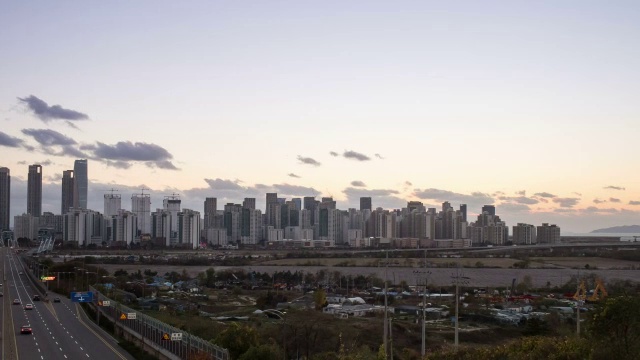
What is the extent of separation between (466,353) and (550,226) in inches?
6514

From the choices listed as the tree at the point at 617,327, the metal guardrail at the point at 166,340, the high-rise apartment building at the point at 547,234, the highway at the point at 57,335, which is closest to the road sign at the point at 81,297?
the metal guardrail at the point at 166,340

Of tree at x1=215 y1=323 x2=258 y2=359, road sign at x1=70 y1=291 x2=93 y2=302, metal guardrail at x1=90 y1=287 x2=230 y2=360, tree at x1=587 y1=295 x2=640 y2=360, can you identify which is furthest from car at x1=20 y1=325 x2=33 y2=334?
tree at x1=587 y1=295 x2=640 y2=360

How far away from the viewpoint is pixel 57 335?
93.8 feet

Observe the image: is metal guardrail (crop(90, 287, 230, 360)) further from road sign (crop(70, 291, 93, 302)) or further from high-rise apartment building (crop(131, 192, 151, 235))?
high-rise apartment building (crop(131, 192, 151, 235))

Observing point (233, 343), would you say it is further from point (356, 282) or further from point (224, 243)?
point (224, 243)

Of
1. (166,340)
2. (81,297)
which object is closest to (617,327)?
(166,340)

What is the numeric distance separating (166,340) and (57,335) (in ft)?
23.9

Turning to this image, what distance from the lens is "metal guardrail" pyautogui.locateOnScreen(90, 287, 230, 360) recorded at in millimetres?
18431

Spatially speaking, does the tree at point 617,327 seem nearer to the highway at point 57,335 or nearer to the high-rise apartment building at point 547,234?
the highway at point 57,335

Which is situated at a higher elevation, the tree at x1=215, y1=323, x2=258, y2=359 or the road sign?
the tree at x1=215, y1=323, x2=258, y2=359

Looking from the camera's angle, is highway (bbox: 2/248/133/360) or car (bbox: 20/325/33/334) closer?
highway (bbox: 2/248/133/360)

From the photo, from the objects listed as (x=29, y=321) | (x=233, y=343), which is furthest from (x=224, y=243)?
(x=233, y=343)

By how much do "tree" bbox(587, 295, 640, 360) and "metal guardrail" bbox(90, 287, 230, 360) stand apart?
30.3 feet

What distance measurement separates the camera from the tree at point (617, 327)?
1044 cm
